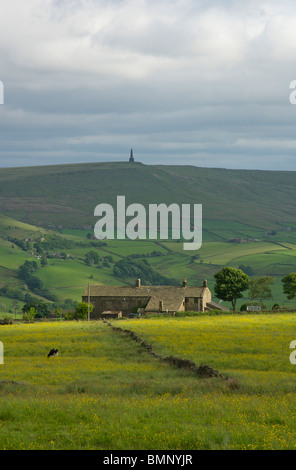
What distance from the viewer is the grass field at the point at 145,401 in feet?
48.0

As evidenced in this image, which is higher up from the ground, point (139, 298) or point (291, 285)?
point (291, 285)

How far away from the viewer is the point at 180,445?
14.3 meters

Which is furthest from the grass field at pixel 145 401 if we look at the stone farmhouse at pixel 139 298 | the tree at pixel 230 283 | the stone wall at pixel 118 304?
the tree at pixel 230 283

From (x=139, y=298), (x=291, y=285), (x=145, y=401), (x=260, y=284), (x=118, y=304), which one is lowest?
(x=118, y=304)

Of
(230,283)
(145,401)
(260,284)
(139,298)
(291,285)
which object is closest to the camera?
(145,401)

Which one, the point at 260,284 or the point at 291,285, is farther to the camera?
the point at 260,284

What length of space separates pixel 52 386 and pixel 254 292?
397ft

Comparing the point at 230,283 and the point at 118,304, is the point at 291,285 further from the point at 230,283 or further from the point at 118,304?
the point at 118,304

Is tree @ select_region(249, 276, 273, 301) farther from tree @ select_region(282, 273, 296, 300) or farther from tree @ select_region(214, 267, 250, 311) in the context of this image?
tree @ select_region(282, 273, 296, 300)

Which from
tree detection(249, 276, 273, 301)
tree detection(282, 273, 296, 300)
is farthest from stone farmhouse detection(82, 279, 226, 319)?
tree detection(249, 276, 273, 301)

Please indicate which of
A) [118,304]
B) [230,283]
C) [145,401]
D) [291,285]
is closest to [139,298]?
[118,304]

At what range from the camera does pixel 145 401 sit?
19.3 m

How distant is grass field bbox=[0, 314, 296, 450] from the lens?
575 inches
